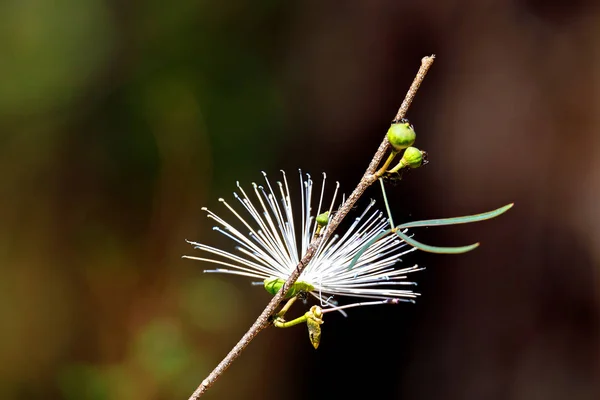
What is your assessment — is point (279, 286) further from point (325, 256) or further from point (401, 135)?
point (401, 135)

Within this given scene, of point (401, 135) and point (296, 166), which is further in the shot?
point (296, 166)

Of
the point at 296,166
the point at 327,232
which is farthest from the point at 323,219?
the point at 296,166

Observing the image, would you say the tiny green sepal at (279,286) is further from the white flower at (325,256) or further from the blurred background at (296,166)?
the blurred background at (296,166)

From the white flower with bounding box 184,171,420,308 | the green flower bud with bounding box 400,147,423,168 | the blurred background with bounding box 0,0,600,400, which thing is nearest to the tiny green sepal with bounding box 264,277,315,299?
the white flower with bounding box 184,171,420,308

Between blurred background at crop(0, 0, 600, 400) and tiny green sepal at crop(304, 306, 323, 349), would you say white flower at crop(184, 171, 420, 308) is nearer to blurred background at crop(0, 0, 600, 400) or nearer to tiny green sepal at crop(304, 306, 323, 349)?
tiny green sepal at crop(304, 306, 323, 349)

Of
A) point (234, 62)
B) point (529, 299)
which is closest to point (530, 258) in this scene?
point (529, 299)

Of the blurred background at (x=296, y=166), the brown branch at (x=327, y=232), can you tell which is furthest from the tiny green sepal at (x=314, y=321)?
the blurred background at (x=296, y=166)
